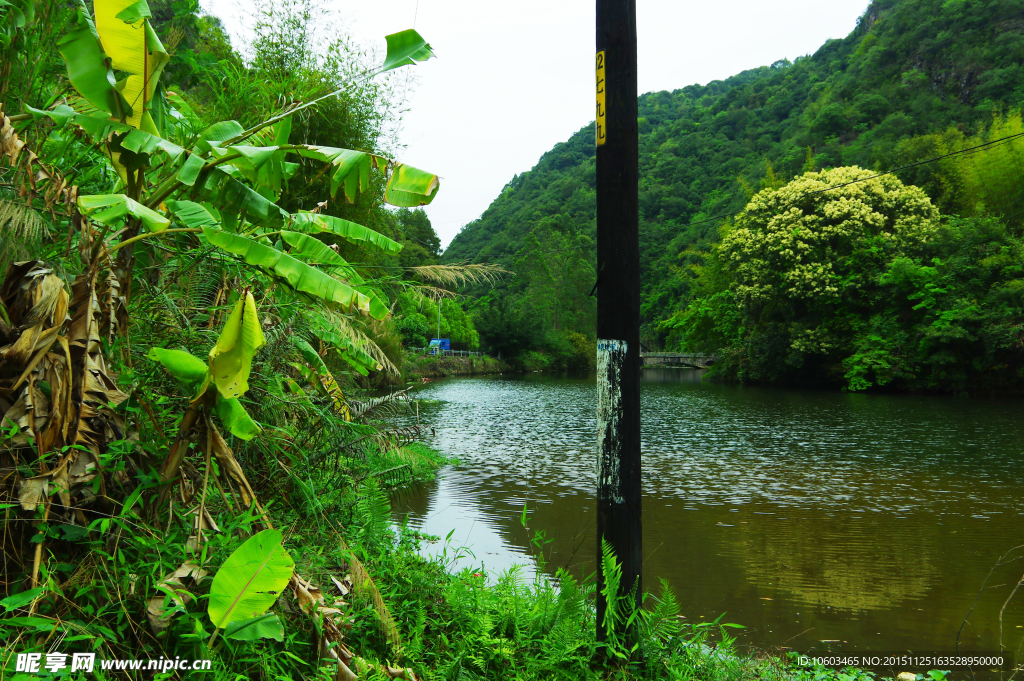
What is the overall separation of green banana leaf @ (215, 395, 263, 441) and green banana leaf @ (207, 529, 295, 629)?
0.50 m

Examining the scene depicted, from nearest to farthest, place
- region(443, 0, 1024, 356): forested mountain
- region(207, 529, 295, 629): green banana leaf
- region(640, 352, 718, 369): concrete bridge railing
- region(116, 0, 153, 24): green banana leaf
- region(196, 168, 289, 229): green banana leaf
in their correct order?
region(207, 529, 295, 629): green banana leaf, region(116, 0, 153, 24): green banana leaf, region(196, 168, 289, 229): green banana leaf, region(443, 0, 1024, 356): forested mountain, region(640, 352, 718, 369): concrete bridge railing

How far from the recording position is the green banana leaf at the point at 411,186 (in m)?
3.84

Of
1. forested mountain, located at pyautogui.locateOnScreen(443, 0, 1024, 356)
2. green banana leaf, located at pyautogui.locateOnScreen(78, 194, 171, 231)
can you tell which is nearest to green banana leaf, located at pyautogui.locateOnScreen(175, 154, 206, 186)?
green banana leaf, located at pyautogui.locateOnScreen(78, 194, 171, 231)

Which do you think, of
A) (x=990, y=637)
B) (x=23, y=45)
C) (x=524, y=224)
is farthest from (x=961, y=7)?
(x=23, y=45)

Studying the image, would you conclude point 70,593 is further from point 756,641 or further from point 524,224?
point 524,224

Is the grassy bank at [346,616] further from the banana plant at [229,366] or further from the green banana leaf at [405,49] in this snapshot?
the green banana leaf at [405,49]

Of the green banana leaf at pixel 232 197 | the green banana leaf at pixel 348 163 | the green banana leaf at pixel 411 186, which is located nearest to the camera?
the green banana leaf at pixel 232 197

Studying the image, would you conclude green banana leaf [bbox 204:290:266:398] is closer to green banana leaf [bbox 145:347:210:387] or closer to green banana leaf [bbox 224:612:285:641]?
green banana leaf [bbox 145:347:210:387]

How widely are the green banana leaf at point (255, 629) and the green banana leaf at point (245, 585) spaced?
0.8 inches

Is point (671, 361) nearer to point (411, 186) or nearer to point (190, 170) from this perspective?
point (411, 186)

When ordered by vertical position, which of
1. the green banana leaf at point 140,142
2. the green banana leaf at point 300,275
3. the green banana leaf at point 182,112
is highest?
the green banana leaf at point 182,112

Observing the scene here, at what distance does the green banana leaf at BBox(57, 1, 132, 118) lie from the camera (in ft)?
9.05

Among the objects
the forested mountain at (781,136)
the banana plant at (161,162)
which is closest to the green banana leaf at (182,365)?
the banana plant at (161,162)

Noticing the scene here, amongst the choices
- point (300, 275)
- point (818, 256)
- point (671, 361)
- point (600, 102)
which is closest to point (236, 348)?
point (300, 275)
